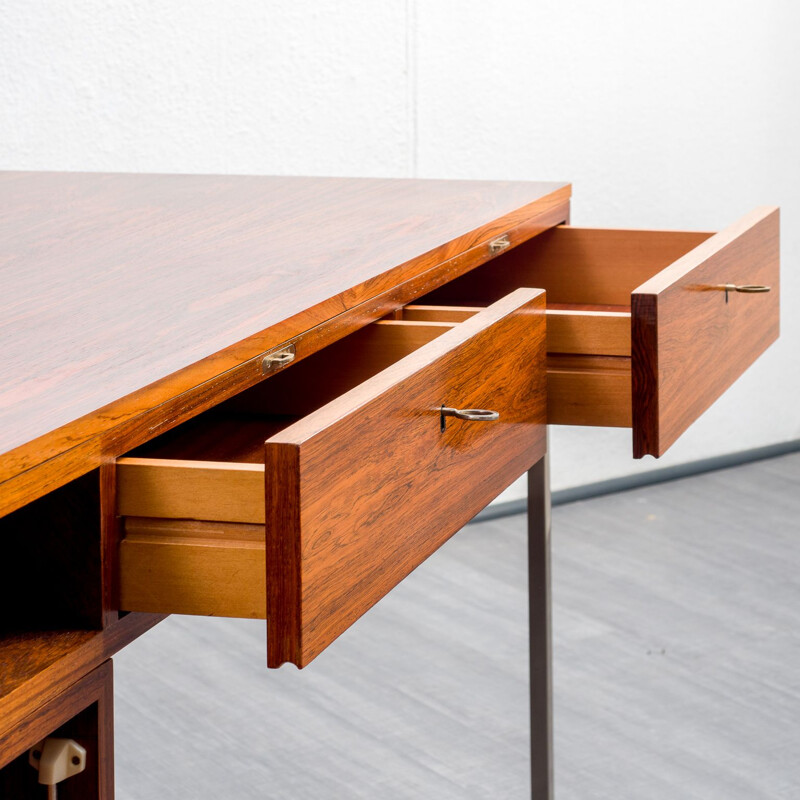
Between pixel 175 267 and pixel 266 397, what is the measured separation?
4.6 inches

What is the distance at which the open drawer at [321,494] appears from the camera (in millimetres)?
654

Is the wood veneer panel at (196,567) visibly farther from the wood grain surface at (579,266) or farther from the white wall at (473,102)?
the white wall at (473,102)

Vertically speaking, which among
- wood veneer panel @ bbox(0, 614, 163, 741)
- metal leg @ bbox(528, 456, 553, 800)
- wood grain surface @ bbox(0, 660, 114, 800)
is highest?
wood veneer panel @ bbox(0, 614, 163, 741)

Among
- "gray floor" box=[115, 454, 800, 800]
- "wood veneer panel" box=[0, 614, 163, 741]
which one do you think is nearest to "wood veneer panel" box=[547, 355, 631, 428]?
"wood veneer panel" box=[0, 614, 163, 741]

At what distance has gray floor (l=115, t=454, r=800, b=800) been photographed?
1.71 m

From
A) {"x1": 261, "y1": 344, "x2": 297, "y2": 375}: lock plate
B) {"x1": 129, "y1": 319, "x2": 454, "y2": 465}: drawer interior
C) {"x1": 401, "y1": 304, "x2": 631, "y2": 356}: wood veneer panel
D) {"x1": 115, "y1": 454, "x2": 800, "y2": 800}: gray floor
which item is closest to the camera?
{"x1": 261, "y1": 344, "x2": 297, "y2": 375}: lock plate

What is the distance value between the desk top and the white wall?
62cm

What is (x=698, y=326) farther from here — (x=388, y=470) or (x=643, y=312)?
(x=388, y=470)

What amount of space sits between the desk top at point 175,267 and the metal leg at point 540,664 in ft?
1.21

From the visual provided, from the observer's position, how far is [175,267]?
3.02ft

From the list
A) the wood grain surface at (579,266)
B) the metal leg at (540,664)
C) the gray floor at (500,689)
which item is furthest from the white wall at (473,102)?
the metal leg at (540,664)

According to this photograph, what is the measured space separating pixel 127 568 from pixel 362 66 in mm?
1860

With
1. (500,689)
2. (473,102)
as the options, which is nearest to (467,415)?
(500,689)

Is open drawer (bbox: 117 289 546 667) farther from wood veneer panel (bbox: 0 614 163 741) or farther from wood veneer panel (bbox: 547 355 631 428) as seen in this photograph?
wood veneer panel (bbox: 547 355 631 428)
